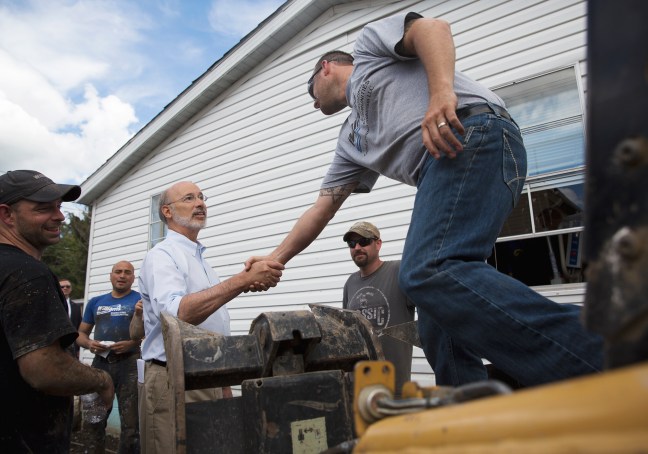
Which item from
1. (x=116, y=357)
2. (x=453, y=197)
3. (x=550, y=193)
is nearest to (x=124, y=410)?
(x=116, y=357)

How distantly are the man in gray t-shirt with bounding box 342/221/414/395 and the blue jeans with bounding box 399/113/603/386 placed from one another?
82.2 inches

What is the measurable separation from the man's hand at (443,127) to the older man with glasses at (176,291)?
130 cm

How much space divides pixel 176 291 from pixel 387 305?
193 centimetres

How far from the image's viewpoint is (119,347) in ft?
19.4

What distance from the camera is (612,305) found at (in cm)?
64

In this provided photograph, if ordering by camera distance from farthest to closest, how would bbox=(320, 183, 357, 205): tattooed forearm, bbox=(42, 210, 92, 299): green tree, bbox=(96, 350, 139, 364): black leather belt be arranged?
1. bbox=(42, 210, 92, 299): green tree
2. bbox=(96, 350, 139, 364): black leather belt
3. bbox=(320, 183, 357, 205): tattooed forearm

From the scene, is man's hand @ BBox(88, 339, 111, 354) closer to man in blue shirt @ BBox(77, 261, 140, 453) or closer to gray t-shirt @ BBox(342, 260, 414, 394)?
man in blue shirt @ BBox(77, 261, 140, 453)

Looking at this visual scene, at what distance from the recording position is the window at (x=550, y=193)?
4445 mm

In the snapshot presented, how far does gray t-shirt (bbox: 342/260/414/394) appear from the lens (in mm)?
3958

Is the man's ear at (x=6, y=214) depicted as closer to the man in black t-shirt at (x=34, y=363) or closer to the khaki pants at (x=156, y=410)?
the man in black t-shirt at (x=34, y=363)

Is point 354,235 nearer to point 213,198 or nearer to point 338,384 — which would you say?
point 338,384

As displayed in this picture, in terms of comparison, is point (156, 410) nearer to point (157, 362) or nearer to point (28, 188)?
point (157, 362)

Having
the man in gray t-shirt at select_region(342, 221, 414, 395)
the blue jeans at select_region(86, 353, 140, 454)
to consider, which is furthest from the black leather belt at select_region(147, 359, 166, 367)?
the blue jeans at select_region(86, 353, 140, 454)

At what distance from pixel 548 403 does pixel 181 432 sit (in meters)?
1.33
